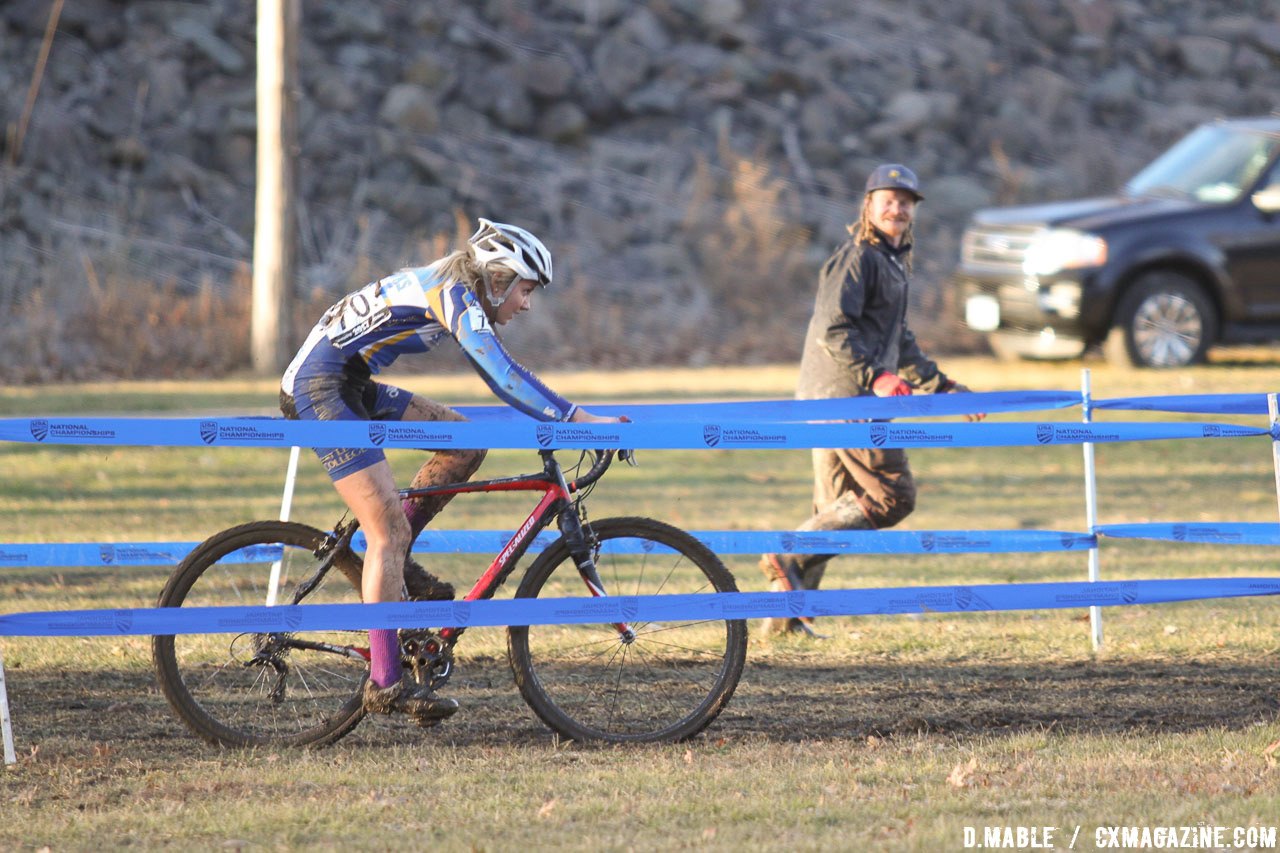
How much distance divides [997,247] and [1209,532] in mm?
10073

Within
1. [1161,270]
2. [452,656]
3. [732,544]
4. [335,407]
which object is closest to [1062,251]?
[1161,270]

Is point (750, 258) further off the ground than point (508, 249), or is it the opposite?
point (508, 249)

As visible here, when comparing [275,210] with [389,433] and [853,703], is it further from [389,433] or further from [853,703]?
[389,433]

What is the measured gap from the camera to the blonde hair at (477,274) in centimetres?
576

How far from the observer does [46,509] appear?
36.9ft

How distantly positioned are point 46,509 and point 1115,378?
9284 millimetres

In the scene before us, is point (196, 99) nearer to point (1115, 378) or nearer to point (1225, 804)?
point (1115, 378)

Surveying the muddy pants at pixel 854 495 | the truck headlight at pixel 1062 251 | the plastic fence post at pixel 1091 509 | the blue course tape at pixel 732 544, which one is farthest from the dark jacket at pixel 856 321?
the truck headlight at pixel 1062 251

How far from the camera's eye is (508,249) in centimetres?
577

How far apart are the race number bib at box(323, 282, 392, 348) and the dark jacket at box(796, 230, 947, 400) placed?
2.46 metres

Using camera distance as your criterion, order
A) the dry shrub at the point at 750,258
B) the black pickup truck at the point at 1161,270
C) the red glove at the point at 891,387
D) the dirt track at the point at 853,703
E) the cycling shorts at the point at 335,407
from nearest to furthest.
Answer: the cycling shorts at the point at 335,407
the dirt track at the point at 853,703
the red glove at the point at 891,387
the black pickup truck at the point at 1161,270
the dry shrub at the point at 750,258

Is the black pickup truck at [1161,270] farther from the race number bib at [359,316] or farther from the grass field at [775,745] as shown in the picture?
the race number bib at [359,316]

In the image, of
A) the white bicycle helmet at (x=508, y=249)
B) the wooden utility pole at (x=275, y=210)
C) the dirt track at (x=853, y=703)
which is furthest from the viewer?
the wooden utility pole at (x=275, y=210)

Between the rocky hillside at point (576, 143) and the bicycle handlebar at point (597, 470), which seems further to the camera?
the rocky hillside at point (576, 143)
